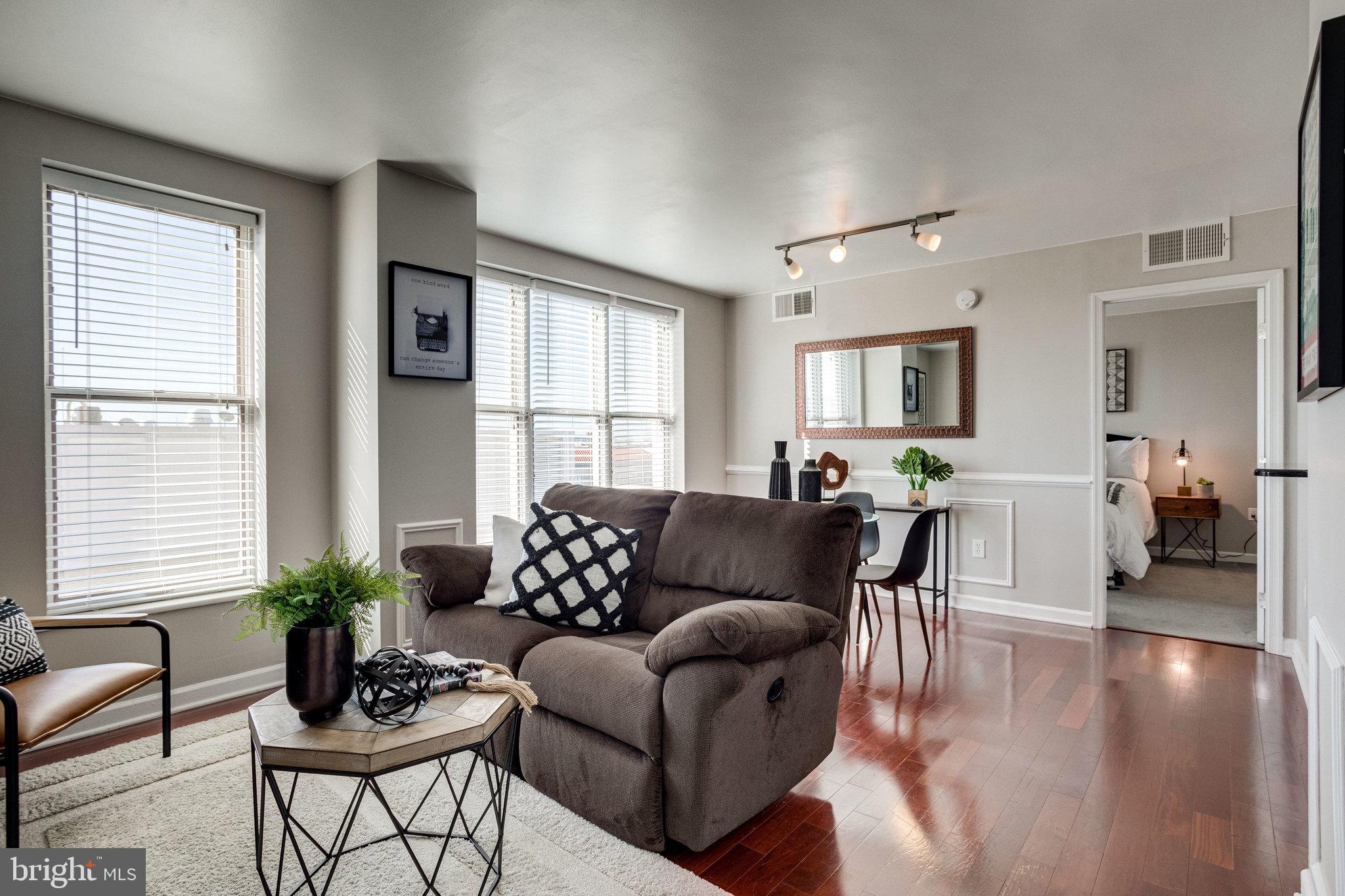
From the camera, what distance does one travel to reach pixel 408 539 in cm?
342

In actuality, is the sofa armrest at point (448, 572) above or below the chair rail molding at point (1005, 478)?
below

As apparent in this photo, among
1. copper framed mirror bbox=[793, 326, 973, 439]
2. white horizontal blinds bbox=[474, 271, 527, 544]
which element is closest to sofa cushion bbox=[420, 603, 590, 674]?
white horizontal blinds bbox=[474, 271, 527, 544]

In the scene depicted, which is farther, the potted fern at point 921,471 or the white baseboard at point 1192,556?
the white baseboard at point 1192,556

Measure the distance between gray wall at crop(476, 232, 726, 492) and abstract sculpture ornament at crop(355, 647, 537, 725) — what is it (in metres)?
3.71

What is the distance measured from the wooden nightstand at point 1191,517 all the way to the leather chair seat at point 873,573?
4.48 metres

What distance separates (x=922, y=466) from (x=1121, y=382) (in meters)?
3.51

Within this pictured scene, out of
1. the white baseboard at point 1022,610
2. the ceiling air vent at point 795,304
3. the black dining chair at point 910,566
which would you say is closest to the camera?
the black dining chair at point 910,566

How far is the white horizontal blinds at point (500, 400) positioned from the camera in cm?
441

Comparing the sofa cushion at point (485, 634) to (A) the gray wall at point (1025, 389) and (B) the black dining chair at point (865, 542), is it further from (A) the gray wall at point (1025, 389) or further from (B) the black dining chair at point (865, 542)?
(A) the gray wall at point (1025, 389)

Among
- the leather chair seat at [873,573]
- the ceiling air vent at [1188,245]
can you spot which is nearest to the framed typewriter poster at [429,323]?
the leather chair seat at [873,573]

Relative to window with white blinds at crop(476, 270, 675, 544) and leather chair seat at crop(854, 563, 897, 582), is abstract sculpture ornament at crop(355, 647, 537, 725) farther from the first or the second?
window with white blinds at crop(476, 270, 675, 544)

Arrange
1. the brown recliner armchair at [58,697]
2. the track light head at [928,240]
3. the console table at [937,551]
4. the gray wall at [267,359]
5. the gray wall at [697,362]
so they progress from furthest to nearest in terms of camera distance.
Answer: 1. the gray wall at [697,362]
2. the console table at [937,551]
3. the track light head at [928,240]
4. the gray wall at [267,359]
5. the brown recliner armchair at [58,697]

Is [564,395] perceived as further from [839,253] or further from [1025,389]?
[1025,389]

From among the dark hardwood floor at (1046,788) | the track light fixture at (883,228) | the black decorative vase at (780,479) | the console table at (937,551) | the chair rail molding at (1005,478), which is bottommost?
the dark hardwood floor at (1046,788)
